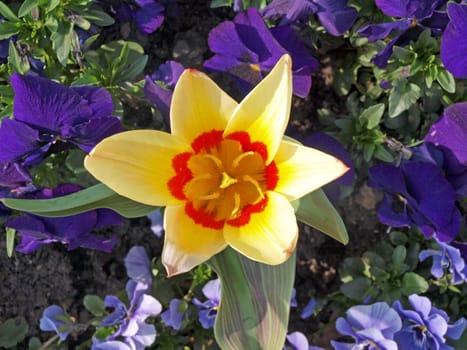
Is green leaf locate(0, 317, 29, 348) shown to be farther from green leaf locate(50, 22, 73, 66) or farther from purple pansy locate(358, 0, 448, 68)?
purple pansy locate(358, 0, 448, 68)

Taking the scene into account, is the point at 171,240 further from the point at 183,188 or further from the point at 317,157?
the point at 317,157

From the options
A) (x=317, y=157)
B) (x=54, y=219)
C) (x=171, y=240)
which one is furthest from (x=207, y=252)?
(x=54, y=219)

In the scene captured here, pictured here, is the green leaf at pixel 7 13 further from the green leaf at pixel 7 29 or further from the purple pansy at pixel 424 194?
the purple pansy at pixel 424 194

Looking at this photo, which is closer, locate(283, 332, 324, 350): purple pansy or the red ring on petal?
the red ring on petal

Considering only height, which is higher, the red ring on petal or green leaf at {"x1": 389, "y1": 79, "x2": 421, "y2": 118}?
the red ring on petal

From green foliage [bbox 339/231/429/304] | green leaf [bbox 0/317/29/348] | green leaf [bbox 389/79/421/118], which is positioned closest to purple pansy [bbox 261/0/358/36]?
green leaf [bbox 389/79/421/118]

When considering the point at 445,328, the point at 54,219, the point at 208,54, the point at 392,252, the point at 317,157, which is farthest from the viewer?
the point at 208,54

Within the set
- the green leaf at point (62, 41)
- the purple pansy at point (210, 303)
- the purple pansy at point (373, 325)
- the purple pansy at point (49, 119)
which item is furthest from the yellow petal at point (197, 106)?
the purple pansy at point (373, 325)

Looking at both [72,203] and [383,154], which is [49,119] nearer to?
[72,203]
